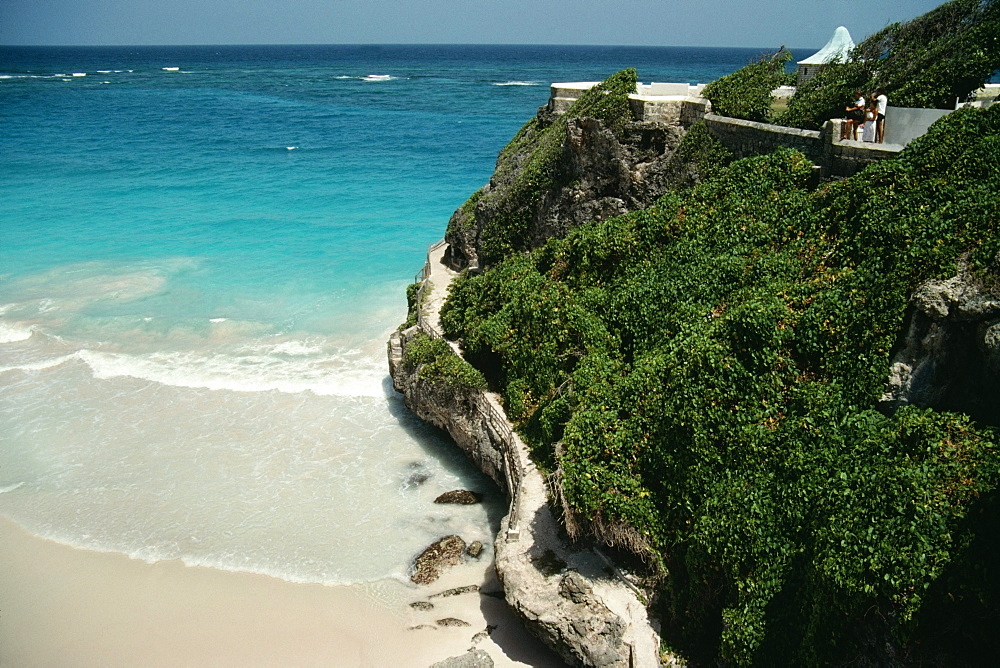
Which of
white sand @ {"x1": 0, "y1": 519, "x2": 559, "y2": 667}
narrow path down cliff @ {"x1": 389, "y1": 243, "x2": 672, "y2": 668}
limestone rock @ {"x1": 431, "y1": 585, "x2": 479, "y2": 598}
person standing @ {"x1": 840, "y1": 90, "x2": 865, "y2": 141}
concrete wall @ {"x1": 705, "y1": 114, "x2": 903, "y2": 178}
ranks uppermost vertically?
person standing @ {"x1": 840, "y1": 90, "x2": 865, "y2": 141}

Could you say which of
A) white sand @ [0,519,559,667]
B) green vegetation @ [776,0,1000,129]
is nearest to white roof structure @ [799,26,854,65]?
green vegetation @ [776,0,1000,129]

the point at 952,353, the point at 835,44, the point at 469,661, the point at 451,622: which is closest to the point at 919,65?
the point at 952,353

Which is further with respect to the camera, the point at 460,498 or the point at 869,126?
the point at 460,498

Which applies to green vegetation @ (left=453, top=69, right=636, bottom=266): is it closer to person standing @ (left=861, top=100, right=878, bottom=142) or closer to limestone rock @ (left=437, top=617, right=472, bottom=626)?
person standing @ (left=861, top=100, right=878, bottom=142)

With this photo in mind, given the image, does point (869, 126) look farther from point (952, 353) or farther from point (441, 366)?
point (441, 366)

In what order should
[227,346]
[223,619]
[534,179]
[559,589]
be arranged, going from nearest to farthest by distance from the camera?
[559,589]
[223,619]
[534,179]
[227,346]

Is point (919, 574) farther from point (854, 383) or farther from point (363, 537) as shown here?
point (363, 537)

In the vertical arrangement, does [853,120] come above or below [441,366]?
above

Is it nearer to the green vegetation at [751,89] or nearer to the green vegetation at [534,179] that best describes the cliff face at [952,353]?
the green vegetation at [751,89]
